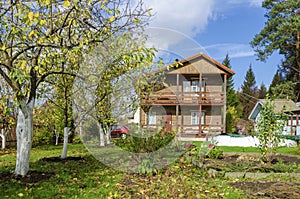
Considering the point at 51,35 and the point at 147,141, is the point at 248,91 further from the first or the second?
the point at 51,35

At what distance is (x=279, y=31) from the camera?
948 inches

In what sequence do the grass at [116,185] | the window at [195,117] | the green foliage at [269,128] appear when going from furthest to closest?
the window at [195,117] < the green foliage at [269,128] < the grass at [116,185]

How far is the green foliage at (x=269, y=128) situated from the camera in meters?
6.87

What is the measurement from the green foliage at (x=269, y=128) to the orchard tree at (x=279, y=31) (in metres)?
18.9

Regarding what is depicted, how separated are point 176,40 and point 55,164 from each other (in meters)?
4.21

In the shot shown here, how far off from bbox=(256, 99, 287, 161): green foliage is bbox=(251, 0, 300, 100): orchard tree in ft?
62.0

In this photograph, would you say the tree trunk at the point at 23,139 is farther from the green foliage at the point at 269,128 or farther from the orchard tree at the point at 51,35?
the green foliage at the point at 269,128

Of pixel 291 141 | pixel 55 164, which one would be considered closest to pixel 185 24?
pixel 55 164

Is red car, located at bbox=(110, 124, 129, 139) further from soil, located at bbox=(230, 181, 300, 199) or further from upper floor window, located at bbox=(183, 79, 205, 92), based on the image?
upper floor window, located at bbox=(183, 79, 205, 92)

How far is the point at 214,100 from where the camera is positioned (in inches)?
741

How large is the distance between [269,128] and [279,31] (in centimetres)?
2029

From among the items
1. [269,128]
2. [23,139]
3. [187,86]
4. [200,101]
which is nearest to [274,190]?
[269,128]

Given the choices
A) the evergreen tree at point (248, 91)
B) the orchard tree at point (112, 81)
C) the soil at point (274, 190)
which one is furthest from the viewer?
the evergreen tree at point (248, 91)

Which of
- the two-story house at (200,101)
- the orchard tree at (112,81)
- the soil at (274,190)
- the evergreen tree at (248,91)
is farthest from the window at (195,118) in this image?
the evergreen tree at (248,91)
